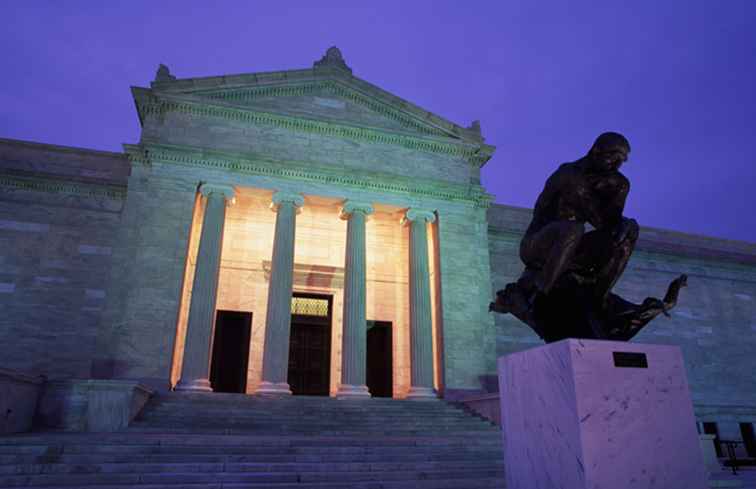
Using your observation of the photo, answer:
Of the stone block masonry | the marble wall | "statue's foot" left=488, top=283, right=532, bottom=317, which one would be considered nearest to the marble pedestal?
"statue's foot" left=488, top=283, right=532, bottom=317

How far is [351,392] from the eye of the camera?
15.3 m

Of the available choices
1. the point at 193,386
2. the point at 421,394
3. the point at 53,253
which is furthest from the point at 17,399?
the point at 421,394

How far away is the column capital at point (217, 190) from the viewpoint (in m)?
16.8

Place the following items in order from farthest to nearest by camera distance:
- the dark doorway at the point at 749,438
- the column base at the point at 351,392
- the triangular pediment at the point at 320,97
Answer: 1. the dark doorway at the point at 749,438
2. the triangular pediment at the point at 320,97
3. the column base at the point at 351,392

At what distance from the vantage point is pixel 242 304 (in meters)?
19.2

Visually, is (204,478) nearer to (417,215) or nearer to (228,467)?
(228,467)

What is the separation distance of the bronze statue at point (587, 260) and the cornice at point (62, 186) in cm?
1713

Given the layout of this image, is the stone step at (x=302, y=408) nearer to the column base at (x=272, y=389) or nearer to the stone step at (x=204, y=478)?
the column base at (x=272, y=389)

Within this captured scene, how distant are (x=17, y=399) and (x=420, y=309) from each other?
11.1 meters

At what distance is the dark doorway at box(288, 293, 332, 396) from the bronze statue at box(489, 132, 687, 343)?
14888 millimetres

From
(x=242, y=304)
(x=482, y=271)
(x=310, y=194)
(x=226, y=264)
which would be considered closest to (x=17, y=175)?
(x=226, y=264)

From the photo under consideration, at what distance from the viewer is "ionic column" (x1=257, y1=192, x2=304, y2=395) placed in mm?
15039

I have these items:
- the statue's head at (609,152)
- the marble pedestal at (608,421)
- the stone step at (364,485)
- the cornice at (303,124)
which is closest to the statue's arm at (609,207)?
the statue's head at (609,152)

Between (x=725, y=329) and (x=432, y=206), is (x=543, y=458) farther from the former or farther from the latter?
(x=725, y=329)
